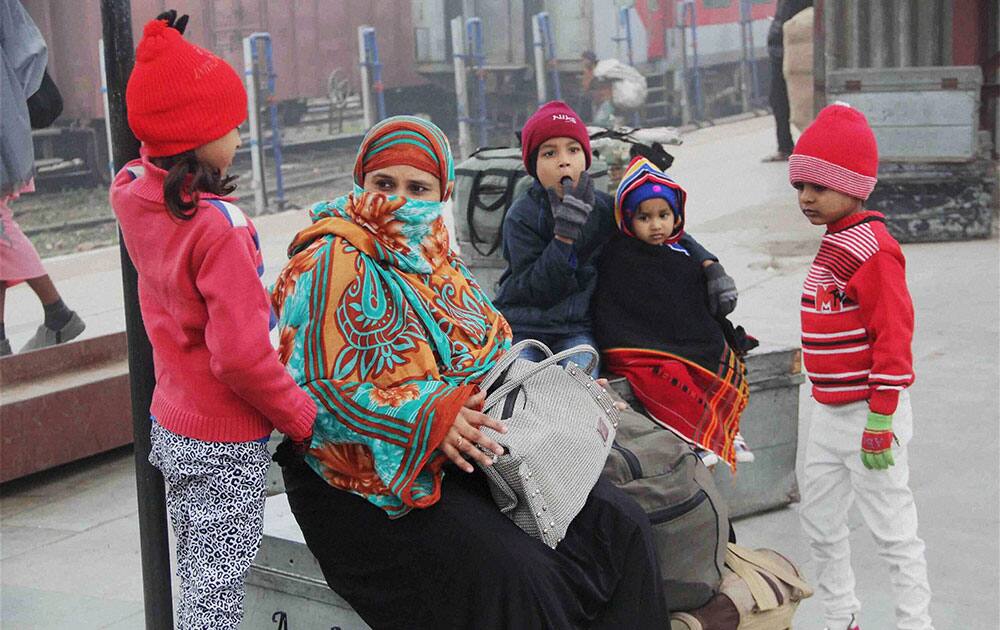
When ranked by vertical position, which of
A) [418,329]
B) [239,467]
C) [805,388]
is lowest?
[805,388]

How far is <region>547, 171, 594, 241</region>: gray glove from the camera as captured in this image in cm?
365

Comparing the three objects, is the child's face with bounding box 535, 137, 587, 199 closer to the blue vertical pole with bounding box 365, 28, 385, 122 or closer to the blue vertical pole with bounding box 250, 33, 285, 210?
the blue vertical pole with bounding box 250, 33, 285, 210

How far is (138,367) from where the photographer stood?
2.62 metres

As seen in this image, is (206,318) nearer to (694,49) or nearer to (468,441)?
(468,441)

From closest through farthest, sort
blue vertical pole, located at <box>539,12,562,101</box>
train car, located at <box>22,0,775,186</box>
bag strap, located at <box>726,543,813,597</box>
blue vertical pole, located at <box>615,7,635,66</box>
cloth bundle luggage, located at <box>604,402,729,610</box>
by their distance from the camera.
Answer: cloth bundle luggage, located at <box>604,402,729,610</box>
bag strap, located at <box>726,543,813,597</box>
train car, located at <box>22,0,775,186</box>
blue vertical pole, located at <box>539,12,562,101</box>
blue vertical pole, located at <box>615,7,635,66</box>

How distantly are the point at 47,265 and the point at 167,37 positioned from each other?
300 inches

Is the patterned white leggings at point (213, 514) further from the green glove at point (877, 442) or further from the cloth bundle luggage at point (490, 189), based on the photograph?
the cloth bundle luggage at point (490, 189)

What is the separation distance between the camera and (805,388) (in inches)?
217

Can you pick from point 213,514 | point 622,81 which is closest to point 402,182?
point 213,514

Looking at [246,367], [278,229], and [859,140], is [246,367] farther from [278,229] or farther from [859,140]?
[278,229]

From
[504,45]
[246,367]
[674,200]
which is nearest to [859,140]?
[674,200]

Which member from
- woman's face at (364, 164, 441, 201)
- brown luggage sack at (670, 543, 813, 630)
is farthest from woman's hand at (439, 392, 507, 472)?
brown luggage sack at (670, 543, 813, 630)

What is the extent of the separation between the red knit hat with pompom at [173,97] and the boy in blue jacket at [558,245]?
1.41 m

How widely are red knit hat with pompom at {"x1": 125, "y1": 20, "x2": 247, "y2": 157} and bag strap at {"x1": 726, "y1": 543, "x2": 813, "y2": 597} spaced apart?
1611mm
